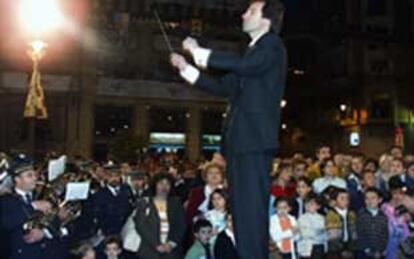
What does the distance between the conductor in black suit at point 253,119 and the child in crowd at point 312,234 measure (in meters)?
4.95

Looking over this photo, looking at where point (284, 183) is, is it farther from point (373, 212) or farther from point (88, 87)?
point (88, 87)

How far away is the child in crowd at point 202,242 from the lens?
7.68 meters

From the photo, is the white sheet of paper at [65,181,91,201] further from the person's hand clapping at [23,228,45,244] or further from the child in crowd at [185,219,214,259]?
the child in crowd at [185,219,214,259]

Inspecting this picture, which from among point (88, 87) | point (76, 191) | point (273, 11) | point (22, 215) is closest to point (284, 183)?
A: point (76, 191)

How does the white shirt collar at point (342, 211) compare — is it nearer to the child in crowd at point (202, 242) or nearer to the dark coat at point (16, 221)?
the child in crowd at point (202, 242)

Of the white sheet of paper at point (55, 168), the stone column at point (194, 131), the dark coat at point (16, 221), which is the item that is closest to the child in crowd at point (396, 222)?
the white sheet of paper at point (55, 168)

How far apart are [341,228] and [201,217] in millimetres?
1744

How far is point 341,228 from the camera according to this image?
8289 mm

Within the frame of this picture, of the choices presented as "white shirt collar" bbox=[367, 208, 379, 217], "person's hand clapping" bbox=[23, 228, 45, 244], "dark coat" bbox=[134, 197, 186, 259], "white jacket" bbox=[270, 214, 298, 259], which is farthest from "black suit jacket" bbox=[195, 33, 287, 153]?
"white shirt collar" bbox=[367, 208, 379, 217]

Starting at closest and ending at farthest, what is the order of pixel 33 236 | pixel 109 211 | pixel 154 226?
pixel 33 236 → pixel 154 226 → pixel 109 211

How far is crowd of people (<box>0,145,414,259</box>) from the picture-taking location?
7.00 metres

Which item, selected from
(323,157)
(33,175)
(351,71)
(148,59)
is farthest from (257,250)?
(351,71)

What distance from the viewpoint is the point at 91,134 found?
36250 millimetres

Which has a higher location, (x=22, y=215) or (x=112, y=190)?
(x=112, y=190)
